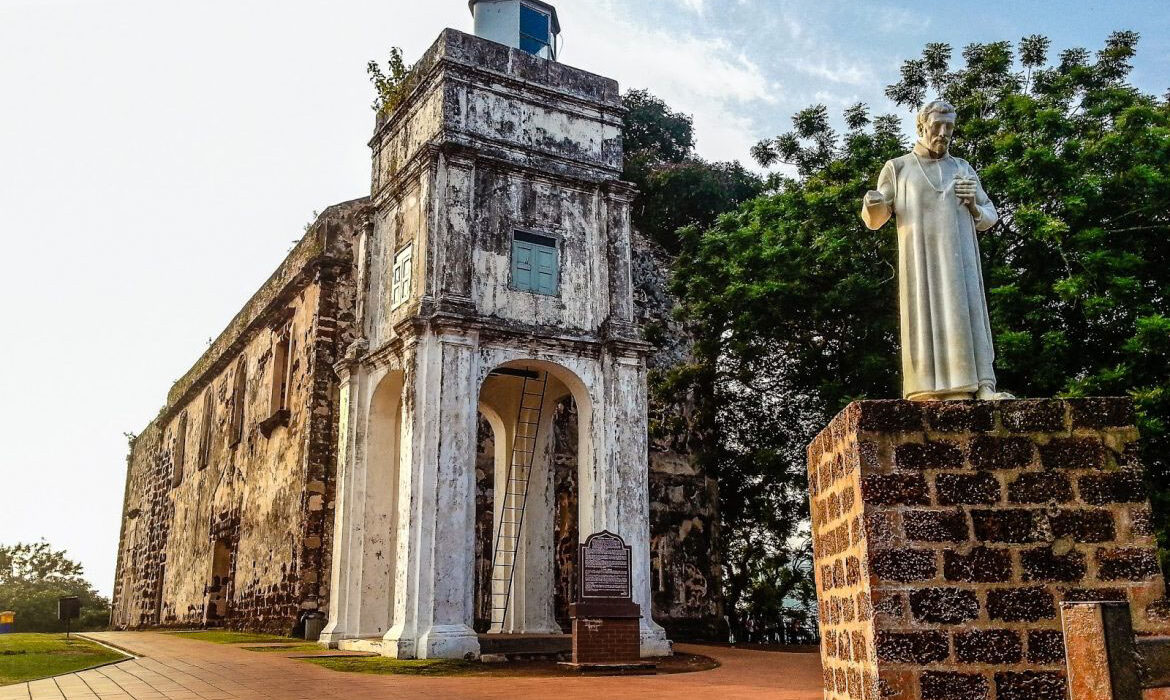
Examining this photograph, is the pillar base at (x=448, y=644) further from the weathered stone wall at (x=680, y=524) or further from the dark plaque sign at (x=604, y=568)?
the weathered stone wall at (x=680, y=524)

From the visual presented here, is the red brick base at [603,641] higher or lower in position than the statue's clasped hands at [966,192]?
lower

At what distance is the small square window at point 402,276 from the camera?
12.6 m

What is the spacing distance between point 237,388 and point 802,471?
12771 mm

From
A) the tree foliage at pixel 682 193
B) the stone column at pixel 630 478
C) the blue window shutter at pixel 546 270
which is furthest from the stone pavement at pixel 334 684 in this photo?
the tree foliage at pixel 682 193

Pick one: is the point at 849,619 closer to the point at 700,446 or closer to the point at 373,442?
the point at 373,442

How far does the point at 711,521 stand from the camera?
17.6 metres

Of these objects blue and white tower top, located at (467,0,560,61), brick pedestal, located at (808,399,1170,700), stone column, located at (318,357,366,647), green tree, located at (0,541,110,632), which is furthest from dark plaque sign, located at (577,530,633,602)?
green tree, located at (0,541,110,632)

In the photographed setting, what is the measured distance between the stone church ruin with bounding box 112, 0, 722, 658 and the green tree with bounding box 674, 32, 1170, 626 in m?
2.28

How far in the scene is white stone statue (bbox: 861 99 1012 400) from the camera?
4.73 m

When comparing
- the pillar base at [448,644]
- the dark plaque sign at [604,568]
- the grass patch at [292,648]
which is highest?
the dark plaque sign at [604,568]

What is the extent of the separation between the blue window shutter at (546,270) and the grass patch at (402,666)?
4.99 metres

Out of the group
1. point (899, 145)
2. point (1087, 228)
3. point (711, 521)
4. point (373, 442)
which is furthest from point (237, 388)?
point (1087, 228)

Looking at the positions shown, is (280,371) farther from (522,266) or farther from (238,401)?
(522,266)

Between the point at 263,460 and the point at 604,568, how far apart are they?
377 inches
